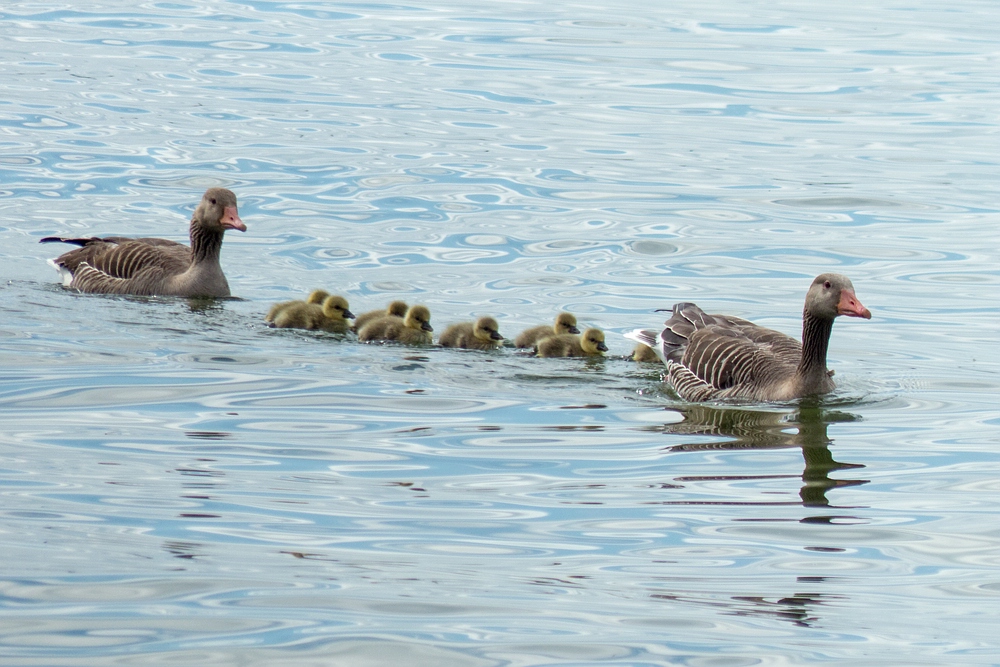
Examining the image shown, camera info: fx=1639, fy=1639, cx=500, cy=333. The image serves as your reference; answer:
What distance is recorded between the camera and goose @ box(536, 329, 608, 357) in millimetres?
13297

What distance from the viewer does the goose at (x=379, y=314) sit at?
45.5 feet

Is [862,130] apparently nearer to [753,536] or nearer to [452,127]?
[452,127]

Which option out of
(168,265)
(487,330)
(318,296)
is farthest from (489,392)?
(168,265)

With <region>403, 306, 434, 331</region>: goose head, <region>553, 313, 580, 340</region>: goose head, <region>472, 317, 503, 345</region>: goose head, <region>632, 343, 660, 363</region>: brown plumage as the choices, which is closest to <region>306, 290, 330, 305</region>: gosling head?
<region>403, 306, 434, 331</region>: goose head

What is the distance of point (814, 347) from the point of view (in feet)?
39.7

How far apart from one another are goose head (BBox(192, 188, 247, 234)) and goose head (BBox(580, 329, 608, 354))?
399cm

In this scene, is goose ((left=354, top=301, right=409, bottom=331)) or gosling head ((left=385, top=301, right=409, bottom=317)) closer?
goose ((left=354, top=301, right=409, bottom=331))

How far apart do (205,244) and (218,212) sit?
1.09ft

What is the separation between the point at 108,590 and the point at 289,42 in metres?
28.7

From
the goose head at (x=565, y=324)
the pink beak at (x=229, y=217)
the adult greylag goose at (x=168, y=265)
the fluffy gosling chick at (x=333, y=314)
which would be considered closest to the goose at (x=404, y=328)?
the fluffy gosling chick at (x=333, y=314)

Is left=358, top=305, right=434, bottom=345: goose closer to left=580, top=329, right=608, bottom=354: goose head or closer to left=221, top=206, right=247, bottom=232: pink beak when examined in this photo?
left=580, top=329, right=608, bottom=354: goose head

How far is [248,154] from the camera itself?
2330cm

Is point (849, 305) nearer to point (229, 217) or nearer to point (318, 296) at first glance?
point (318, 296)

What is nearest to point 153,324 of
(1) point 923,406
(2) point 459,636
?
(1) point 923,406
